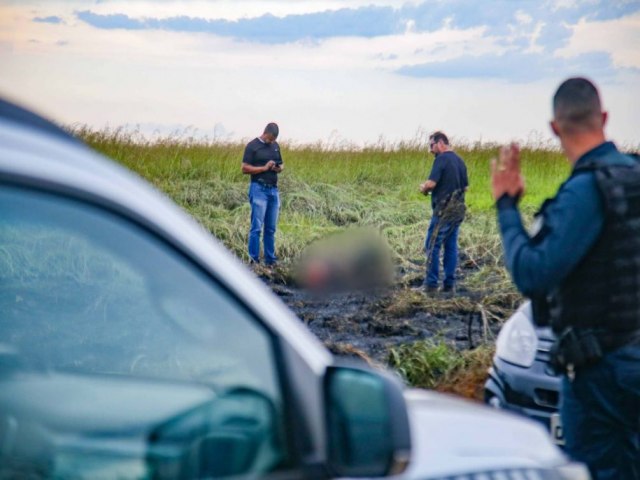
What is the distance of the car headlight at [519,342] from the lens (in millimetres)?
4906

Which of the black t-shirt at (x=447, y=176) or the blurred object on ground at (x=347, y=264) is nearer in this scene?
the black t-shirt at (x=447, y=176)

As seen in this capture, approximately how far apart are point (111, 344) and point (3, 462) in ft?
6.68

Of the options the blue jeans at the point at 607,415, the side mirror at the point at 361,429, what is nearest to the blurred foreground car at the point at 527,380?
the blue jeans at the point at 607,415

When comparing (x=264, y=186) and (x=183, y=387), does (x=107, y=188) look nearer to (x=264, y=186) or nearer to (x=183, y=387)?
(x=183, y=387)

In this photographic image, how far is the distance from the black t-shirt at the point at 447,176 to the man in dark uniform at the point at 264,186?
3507 millimetres

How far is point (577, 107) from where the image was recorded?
12.4 ft

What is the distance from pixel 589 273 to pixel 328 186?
21311mm

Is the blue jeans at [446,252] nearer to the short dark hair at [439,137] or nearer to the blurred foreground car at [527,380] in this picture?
the short dark hair at [439,137]

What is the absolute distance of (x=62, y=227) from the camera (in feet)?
5.69

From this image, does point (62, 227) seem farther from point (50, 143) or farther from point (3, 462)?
point (3, 462)

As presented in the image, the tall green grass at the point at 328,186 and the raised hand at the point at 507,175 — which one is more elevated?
the raised hand at the point at 507,175

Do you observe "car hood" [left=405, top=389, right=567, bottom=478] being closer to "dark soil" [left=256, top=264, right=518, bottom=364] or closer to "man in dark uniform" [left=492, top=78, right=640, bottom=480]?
"man in dark uniform" [left=492, top=78, right=640, bottom=480]

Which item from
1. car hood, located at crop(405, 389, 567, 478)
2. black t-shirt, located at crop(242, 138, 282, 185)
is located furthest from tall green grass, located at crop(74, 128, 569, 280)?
car hood, located at crop(405, 389, 567, 478)

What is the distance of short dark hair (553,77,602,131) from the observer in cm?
380
